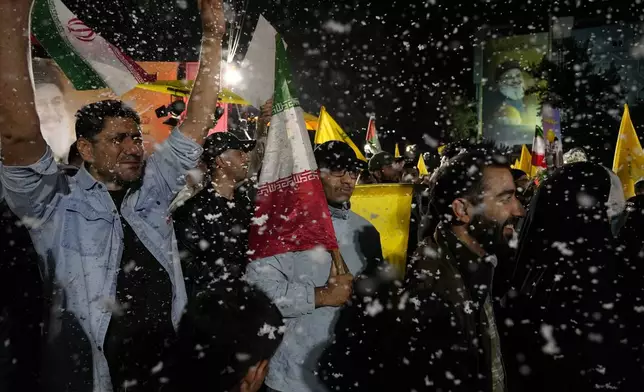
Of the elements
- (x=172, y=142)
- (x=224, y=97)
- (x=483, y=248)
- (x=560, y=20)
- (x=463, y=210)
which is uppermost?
(x=560, y=20)

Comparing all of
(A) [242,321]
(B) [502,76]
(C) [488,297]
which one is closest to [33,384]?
(A) [242,321]

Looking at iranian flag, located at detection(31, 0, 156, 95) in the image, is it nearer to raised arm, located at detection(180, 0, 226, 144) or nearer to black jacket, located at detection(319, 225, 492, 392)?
raised arm, located at detection(180, 0, 226, 144)

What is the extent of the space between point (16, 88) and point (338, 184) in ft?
6.58

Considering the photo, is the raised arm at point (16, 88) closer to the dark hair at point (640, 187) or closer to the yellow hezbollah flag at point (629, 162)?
the dark hair at point (640, 187)

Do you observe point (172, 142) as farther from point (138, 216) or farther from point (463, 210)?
point (463, 210)

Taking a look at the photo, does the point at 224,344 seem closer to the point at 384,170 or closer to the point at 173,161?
the point at 173,161

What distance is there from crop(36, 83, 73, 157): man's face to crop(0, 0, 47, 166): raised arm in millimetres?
7903

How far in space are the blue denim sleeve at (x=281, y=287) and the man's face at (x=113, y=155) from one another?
78cm

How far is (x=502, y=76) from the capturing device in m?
54.8

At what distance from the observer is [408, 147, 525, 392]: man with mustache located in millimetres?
2236

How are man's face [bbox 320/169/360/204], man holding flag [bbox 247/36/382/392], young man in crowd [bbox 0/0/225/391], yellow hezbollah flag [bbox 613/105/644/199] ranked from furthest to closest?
yellow hezbollah flag [bbox 613/105/644/199]
man's face [bbox 320/169/360/204]
man holding flag [bbox 247/36/382/392]
young man in crowd [bbox 0/0/225/391]

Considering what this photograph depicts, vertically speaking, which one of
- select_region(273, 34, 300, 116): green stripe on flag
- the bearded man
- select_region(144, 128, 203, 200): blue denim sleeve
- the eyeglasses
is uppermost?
the bearded man

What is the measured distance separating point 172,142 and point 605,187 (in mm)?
2369

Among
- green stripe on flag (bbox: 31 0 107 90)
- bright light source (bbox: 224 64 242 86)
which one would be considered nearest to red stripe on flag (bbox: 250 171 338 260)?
green stripe on flag (bbox: 31 0 107 90)
